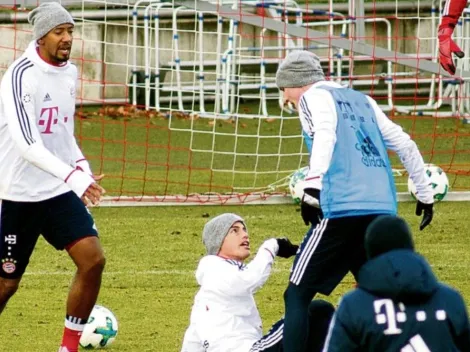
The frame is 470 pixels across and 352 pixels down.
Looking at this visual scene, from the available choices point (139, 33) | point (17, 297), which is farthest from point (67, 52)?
point (139, 33)

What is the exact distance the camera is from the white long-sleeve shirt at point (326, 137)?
287 inches

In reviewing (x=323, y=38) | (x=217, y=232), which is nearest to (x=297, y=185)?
(x=323, y=38)

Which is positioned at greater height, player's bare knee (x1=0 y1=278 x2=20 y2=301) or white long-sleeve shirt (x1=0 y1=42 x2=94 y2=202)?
white long-sleeve shirt (x1=0 y1=42 x2=94 y2=202)

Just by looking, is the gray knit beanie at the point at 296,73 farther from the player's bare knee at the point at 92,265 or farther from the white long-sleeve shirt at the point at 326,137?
the player's bare knee at the point at 92,265

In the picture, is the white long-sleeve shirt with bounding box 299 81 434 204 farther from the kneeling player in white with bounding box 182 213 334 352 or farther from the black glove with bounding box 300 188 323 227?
the kneeling player in white with bounding box 182 213 334 352

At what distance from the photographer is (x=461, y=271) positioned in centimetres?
1085

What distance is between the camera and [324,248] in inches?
293

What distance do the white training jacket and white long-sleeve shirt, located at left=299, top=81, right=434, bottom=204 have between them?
67cm

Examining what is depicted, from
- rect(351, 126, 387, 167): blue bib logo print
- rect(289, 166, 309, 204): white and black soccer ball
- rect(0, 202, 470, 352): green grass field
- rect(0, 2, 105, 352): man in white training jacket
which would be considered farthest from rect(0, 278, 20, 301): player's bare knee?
rect(289, 166, 309, 204): white and black soccer ball

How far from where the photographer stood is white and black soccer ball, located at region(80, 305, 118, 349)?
871cm

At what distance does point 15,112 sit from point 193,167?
8.28 metres

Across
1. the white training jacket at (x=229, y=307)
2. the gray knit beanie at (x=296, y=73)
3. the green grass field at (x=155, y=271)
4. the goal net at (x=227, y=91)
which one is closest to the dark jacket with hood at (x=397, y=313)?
the white training jacket at (x=229, y=307)

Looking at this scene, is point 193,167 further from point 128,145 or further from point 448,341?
point 448,341

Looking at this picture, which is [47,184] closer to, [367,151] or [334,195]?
[334,195]
